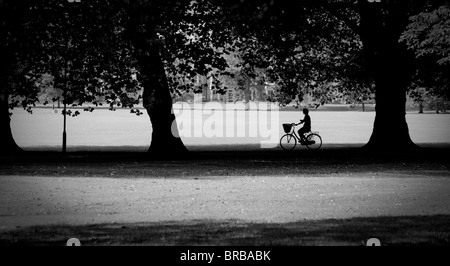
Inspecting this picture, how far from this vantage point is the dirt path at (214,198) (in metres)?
12.2

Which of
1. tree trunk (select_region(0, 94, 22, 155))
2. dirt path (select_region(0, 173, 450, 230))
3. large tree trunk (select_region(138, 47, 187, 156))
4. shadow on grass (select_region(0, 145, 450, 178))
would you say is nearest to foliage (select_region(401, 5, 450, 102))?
shadow on grass (select_region(0, 145, 450, 178))

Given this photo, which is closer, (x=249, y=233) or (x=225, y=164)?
(x=249, y=233)

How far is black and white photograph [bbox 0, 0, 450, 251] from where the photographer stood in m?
10.4

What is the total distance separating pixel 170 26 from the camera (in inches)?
1072

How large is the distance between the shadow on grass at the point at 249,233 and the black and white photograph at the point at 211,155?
0.03 meters

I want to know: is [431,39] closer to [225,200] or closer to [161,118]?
[161,118]

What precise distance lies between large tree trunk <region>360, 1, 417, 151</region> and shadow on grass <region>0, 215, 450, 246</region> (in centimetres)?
2229

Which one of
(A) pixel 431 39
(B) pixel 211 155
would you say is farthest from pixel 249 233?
(B) pixel 211 155

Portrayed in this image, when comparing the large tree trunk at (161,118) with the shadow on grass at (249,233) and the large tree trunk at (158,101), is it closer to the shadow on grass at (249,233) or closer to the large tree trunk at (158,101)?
the large tree trunk at (158,101)

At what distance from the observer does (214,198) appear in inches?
588

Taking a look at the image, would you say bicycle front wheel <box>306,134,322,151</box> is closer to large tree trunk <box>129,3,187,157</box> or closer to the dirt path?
large tree trunk <box>129,3,187,157</box>

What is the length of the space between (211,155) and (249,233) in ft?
67.0

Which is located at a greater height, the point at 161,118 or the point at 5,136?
the point at 161,118
